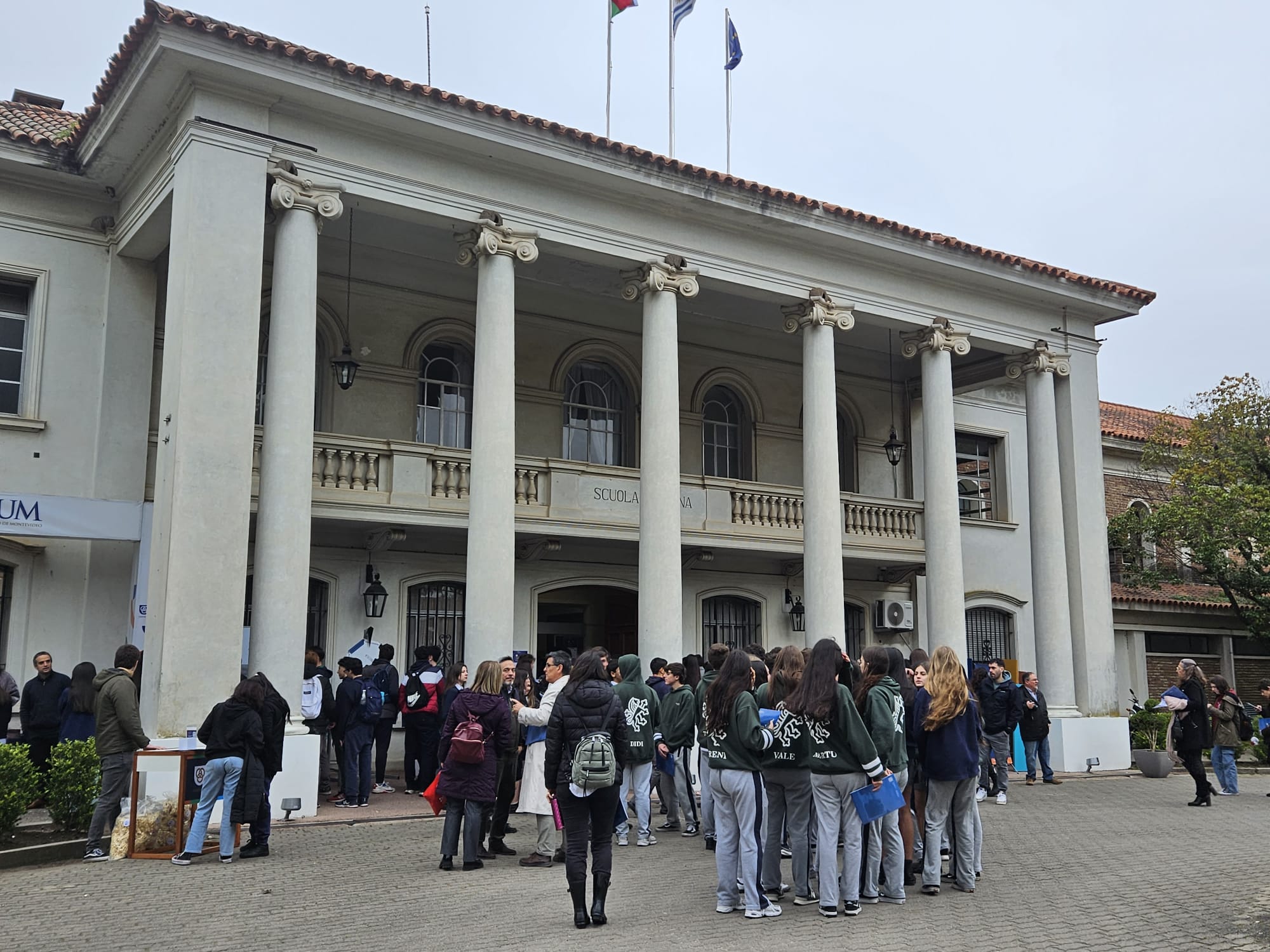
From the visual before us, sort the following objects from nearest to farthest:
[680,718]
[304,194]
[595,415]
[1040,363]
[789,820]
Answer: [789,820], [680,718], [304,194], [1040,363], [595,415]

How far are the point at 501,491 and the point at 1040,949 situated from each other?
8.59 metres

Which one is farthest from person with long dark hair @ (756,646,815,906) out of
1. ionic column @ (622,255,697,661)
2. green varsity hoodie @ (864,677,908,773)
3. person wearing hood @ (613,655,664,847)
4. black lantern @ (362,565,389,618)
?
black lantern @ (362,565,389,618)

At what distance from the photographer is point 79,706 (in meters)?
10.8

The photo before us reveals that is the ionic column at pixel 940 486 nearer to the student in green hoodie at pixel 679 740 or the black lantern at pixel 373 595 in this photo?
the student in green hoodie at pixel 679 740

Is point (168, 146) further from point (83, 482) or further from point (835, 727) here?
point (835, 727)

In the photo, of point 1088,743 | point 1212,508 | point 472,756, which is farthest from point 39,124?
point 1212,508

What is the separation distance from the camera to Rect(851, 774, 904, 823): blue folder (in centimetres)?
744

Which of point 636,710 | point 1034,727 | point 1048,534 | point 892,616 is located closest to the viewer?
point 636,710

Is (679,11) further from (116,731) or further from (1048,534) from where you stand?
(116,731)

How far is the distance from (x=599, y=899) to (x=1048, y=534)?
1337cm

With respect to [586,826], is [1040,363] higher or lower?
higher

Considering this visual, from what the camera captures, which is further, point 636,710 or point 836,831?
point 636,710

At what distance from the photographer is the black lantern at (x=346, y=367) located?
15.3m

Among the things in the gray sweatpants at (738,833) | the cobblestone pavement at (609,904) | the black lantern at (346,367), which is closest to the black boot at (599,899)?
the cobblestone pavement at (609,904)
